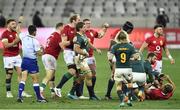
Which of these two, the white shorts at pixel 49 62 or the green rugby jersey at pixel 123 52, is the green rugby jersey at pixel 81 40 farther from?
the green rugby jersey at pixel 123 52

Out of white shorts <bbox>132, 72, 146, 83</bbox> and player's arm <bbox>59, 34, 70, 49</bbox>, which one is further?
player's arm <bbox>59, 34, 70, 49</bbox>

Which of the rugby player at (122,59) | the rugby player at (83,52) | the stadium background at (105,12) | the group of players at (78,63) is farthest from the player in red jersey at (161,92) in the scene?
the stadium background at (105,12)

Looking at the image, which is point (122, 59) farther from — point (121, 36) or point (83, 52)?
point (83, 52)

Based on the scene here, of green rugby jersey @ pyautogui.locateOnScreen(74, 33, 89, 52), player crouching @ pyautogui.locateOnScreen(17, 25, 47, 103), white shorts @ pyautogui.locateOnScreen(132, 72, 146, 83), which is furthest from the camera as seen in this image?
white shorts @ pyautogui.locateOnScreen(132, 72, 146, 83)

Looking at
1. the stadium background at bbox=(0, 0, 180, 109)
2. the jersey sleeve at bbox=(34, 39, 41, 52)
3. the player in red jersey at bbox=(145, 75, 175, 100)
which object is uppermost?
the stadium background at bbox=(0, 0, 180, 109)

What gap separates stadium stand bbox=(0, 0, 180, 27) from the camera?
51.6 metres

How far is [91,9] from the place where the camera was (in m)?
51.8

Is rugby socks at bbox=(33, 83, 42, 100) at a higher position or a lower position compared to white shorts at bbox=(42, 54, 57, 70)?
lower

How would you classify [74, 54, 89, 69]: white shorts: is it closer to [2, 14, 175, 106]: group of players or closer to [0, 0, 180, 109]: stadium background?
[2, 14, 175, 106]: group of players

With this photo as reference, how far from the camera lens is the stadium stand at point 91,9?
5156cm

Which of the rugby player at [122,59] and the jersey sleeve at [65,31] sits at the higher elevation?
the jersey sleeve at [65,31]

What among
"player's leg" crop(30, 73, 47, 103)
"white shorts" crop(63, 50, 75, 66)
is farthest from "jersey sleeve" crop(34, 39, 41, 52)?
"white shorts" crop(63, 50, 75, 66)

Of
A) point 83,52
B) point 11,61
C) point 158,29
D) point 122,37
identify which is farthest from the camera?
point 158,29

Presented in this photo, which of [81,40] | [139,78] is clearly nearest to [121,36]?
[81,40]
